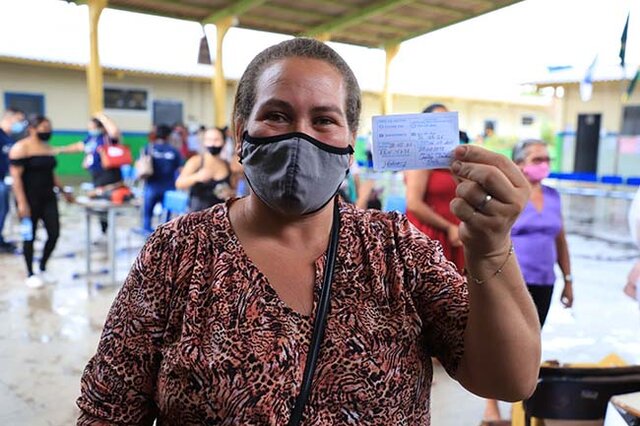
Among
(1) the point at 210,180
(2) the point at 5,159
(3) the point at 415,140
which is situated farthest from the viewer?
(2) the point at 5,159

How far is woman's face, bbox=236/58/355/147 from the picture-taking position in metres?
1.13

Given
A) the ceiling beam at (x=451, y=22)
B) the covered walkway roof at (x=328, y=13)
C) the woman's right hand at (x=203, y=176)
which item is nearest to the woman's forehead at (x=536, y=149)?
the woman's right hand at (x=203, y=176)

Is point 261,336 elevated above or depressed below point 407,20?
below

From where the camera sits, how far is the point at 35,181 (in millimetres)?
5582

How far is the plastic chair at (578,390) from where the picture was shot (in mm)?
2127

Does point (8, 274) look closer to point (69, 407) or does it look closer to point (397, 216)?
point (69, 407)

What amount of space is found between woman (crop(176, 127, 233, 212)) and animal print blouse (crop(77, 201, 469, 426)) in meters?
4.16

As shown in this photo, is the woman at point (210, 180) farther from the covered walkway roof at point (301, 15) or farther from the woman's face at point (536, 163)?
the covered walkway roof at point (301, 15)

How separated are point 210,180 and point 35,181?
1.85 meters

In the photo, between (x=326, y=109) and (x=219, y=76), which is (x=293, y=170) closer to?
(x=326, y=109)

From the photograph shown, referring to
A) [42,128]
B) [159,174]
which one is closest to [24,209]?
[42,128]

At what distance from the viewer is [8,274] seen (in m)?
6.14

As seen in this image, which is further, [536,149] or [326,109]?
[536,149]

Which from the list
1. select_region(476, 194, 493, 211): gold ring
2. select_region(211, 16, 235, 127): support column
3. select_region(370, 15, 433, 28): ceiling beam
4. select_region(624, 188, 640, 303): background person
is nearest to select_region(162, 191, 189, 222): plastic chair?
select_region(624, 188, 640, 303): background person
